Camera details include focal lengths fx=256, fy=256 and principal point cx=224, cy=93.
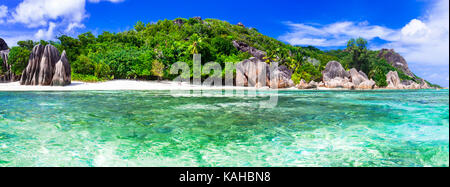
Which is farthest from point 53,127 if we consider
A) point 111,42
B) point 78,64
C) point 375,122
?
point 111,42

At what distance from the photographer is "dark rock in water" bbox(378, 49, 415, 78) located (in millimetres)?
129125

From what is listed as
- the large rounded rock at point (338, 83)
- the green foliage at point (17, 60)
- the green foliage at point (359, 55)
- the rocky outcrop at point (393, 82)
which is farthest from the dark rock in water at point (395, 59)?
the green foliage at point (17, 60)

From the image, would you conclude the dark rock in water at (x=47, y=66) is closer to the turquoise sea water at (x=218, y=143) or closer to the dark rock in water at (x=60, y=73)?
the dark rock in water at (x=60, y=73)

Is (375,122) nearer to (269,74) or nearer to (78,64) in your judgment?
(269,74)

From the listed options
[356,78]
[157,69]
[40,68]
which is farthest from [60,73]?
[356,78]

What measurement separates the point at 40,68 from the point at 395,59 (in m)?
150

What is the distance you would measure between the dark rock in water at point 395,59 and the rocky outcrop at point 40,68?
461 feet

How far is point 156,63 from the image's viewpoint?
40.5 metres

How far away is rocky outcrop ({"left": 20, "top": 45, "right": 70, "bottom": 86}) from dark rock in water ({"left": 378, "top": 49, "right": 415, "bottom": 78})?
140491 mm

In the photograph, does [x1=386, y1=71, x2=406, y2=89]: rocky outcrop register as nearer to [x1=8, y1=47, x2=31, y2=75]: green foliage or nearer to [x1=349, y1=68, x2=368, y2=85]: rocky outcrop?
[x1=349, y1=68, x2=368, y2=85]: rocky outcrop

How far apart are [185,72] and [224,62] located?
9673mm

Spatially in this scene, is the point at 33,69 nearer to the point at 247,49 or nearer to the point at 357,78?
the point at 247,49

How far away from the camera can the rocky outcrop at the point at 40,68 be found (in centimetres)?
2814

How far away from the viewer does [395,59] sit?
132 m
